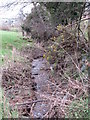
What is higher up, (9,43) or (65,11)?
(65,11)

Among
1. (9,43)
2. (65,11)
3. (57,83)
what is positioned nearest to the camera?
(57,83)

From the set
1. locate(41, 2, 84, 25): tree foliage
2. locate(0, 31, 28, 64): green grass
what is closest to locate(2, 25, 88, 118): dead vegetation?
locate(41, 2, 84, 25): tree foliage

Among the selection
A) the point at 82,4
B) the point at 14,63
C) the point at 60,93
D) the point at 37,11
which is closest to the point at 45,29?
the point at 37,11

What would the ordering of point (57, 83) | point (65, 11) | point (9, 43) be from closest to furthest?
point (57, 83) < point (65, 11) < point (9, 43)

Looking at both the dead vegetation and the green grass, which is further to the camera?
the green grass

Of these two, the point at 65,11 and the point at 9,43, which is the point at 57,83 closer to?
the point at 65,11

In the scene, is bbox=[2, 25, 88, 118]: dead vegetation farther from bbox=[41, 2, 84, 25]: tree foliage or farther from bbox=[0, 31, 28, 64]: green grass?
bbox=[0, 31, 28, 64]: green grass

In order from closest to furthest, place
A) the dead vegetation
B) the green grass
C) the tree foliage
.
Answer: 1. the dead vegetation
2. the tree foliage
3. the green grass

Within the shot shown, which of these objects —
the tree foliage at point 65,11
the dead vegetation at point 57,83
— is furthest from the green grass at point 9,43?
the tree foliage at point 65,11

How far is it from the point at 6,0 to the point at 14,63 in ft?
12.3

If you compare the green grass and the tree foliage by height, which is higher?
the tree foliage

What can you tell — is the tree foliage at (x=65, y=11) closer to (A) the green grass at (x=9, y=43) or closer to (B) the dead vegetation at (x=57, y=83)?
(B) the dead vegetation at (x=57, y=83)

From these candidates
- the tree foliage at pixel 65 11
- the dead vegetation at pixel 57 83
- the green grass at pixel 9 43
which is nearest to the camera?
the dead vegetation at pixel 57 83

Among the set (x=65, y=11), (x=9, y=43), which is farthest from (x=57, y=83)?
(x=9, y=43)
